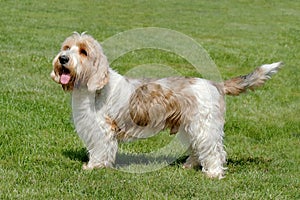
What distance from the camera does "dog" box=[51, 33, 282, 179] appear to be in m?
6.77

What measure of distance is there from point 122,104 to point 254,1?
34956 millimetres

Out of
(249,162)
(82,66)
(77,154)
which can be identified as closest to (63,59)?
(82,66)

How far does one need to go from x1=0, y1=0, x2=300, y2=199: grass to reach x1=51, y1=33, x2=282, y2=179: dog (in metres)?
0.32

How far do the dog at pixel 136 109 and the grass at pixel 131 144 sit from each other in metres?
0.32

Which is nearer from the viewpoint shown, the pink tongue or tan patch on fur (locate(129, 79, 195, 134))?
the pink tongue

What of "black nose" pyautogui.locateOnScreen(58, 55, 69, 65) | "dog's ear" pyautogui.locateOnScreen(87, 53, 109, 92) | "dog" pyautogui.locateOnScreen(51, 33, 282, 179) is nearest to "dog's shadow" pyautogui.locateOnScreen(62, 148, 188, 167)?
"dog" pyautogui.locateOnScreen(51, 33, 282, 179)

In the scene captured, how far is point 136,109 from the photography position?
688 centimetres

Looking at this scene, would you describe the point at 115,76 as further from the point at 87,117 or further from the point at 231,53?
the point at 231,53

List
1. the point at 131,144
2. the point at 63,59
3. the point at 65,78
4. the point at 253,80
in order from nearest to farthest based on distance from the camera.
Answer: the point at 63,59 → the point at 65,78 → the point at 253,80 → the point at 131,144

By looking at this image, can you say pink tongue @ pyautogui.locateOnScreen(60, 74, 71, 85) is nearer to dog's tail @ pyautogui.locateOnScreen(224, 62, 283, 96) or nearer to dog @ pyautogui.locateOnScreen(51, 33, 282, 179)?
dog @ pyautogui.locateOnScreen(51, 33, 282, 179)

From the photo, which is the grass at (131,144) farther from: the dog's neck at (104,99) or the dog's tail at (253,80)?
the dog's tail at (253,80)

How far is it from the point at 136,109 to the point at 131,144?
140cm

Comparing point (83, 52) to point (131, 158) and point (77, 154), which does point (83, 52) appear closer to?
point (77, 154)

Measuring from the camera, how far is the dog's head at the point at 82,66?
21.5 feet
